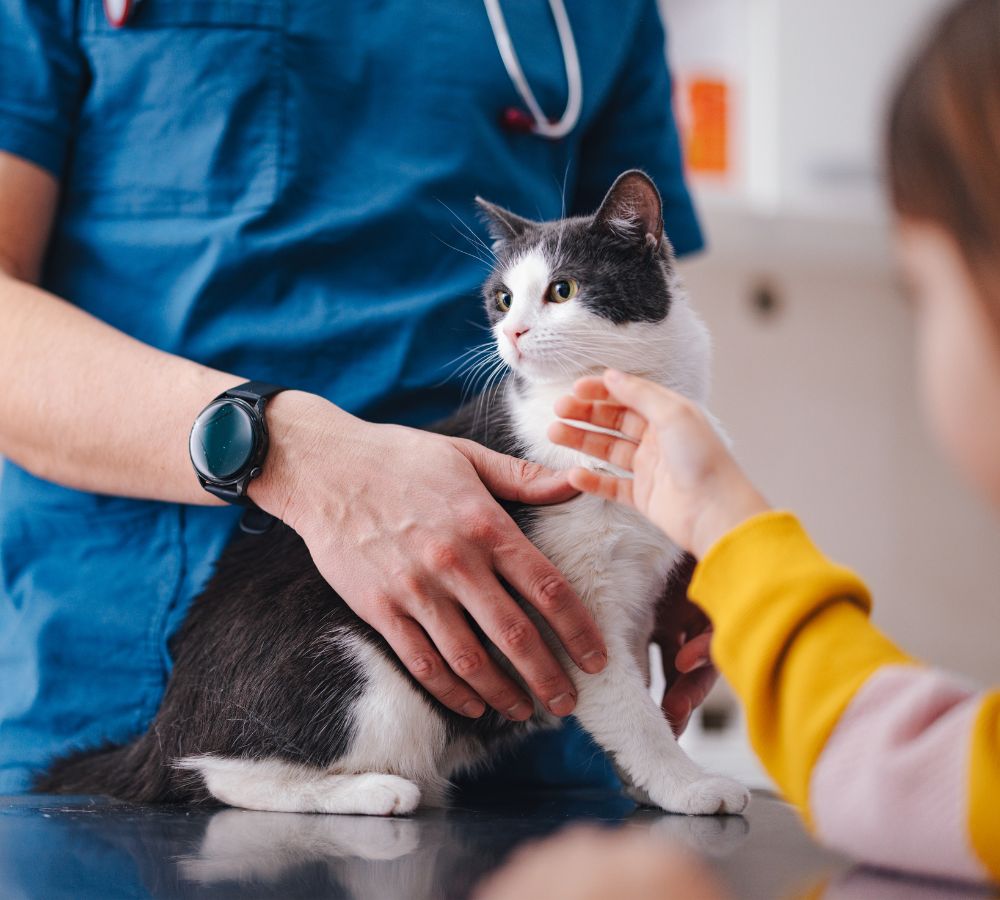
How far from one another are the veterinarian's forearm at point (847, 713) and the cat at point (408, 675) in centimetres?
29

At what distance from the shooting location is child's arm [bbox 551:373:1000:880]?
0.55 meters

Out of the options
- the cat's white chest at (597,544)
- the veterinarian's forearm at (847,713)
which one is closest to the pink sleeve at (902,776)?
Answer: the veterinarian's forearm at (847,713)

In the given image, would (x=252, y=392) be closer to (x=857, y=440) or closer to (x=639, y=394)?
(x=639, y=394)

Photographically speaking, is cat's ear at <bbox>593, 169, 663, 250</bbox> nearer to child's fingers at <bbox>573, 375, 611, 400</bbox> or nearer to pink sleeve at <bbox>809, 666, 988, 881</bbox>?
child's fingers at <bbox>573, 375, 611, 400</bbox>

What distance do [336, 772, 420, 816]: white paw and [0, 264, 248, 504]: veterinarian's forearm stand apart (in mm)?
288

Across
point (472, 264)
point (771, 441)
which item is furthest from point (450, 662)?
point (771, 441)

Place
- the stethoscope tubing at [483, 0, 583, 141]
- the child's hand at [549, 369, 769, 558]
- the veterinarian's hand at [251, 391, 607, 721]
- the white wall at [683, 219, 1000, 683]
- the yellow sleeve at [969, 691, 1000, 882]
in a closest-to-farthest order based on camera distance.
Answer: the yellow sleeve at [969, 691, 1000, 882], the child's hand at [549, 369, 769, 558], the veterinarian's hand at [251, 391, 607, 721], the stethoscope tubing at [483, 0, 583, 141], the white wall at [683, 219, 1000, 683]

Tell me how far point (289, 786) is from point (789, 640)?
49 cm

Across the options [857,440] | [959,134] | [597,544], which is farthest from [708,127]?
[959,134]

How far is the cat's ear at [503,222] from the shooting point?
1.06m

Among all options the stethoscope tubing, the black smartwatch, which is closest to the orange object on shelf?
the stethoscope tubing

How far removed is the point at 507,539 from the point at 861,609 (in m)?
0.31

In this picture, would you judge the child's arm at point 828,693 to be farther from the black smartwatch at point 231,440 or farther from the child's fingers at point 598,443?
the black smartwatch at point 231,440

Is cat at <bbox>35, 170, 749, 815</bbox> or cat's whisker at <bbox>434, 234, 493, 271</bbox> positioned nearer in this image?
cat at <bbox>35, 170, 749, 815</bbox>
